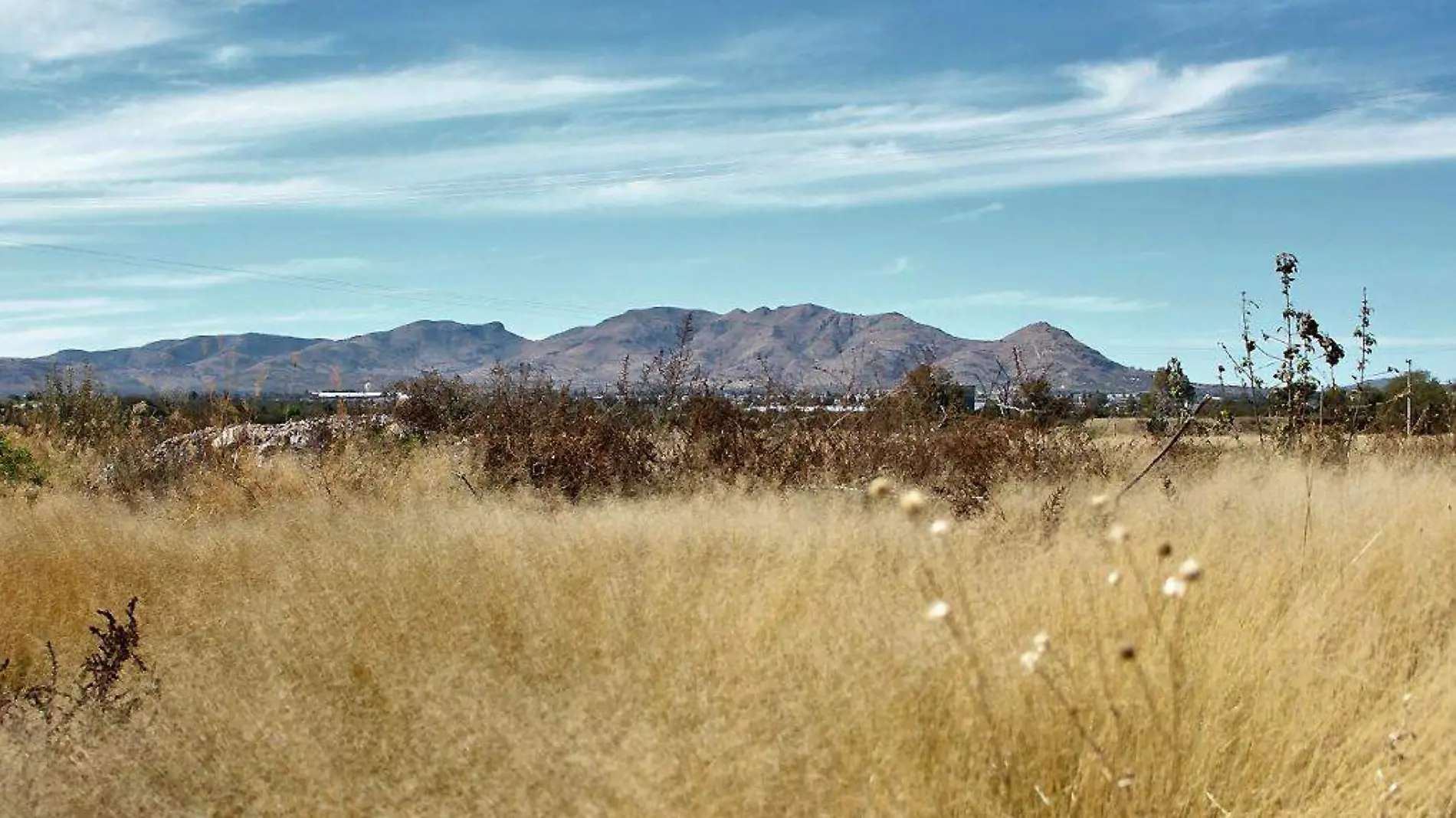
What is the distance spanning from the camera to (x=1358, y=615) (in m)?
5.51

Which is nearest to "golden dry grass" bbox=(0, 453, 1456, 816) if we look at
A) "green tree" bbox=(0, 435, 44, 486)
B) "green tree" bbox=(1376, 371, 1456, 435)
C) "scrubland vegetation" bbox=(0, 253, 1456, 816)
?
"scrubland vegetation" bbox=(0, 253, 1456, 816)

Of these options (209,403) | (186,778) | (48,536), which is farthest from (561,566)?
(209,403)

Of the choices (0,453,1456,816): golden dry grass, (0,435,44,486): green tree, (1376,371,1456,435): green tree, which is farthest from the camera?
(1376,371,1456,435): green tree

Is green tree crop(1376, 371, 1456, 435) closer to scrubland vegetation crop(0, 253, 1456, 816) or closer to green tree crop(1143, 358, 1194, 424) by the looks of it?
green tree crop(1143, 358, 1194, 424)

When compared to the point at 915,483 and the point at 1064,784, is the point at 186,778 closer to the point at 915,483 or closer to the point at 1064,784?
the point at 1064,784

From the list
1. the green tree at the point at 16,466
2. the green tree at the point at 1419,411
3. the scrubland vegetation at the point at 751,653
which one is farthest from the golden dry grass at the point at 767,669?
the green tree at the point at 1419,411

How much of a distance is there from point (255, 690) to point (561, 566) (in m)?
1.76

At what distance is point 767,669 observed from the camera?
4.62 metres

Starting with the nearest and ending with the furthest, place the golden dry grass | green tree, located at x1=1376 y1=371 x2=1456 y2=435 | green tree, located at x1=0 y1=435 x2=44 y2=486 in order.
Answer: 1. the golden dry grass
2. green tree, located at x1=0 y1=435 x2=44 y2=486
3. green tree, located at x1=1376 y1=371 x2=1456 y2=435

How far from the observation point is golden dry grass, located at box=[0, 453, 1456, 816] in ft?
13.1

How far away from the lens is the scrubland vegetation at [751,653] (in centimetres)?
→ 402

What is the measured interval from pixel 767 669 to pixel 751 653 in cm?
24

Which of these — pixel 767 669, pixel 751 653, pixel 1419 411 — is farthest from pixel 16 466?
pixel 1419 411

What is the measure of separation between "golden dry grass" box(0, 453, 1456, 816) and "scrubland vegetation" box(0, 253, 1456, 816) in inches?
0.7
